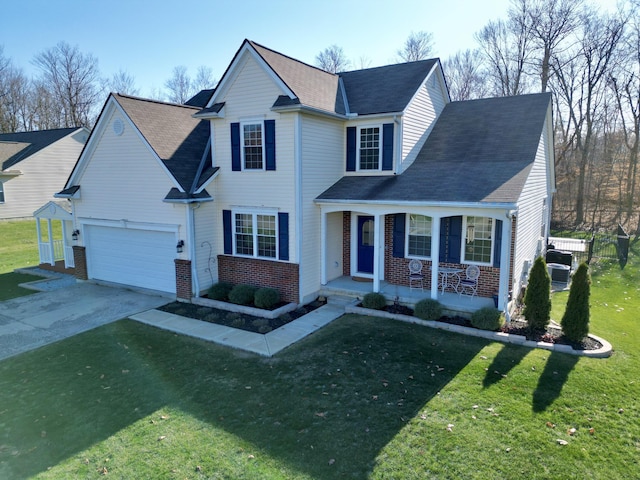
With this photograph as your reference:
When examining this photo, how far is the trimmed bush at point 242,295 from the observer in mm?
12758

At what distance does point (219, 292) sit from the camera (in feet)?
43.8

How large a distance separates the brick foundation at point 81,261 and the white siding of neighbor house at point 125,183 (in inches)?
48.9

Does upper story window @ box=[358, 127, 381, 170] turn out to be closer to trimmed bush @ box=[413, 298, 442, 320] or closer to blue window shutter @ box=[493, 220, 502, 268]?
blue window shutter @ box=[493, 220, 502, 268]

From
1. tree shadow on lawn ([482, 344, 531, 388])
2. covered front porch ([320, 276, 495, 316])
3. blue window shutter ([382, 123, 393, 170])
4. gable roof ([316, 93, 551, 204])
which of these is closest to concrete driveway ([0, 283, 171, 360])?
covered front porch ([320, 276, 495, 316])

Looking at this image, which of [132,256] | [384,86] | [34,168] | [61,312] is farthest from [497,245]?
[34,168]

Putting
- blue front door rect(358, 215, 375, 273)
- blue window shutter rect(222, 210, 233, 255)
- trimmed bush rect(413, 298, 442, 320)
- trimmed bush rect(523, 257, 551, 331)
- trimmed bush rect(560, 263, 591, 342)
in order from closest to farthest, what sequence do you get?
trimmed bush rect(560, 263, 591, 342) < trimmed bush rect(523, 257, 551, 331) < trimmed bush rect(413, 298, 442, 320) < blue window shutter rect(222, 210, 233, 255) < blue front door rect(358, 215, 375, 273)

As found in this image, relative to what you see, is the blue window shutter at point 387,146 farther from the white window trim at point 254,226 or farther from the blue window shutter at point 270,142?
the white window trim at point 254,226

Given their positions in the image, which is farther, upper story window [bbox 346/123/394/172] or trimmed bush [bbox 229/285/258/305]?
upper story window [bbox 346/123/394/172]

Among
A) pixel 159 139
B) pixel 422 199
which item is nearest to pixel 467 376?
pixel 422 199

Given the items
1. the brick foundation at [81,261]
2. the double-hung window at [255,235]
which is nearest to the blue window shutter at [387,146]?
the double-hung window at [255,235]

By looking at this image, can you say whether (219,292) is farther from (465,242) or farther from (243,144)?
(465,242)

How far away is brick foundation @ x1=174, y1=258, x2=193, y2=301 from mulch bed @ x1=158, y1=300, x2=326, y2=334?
0.32m

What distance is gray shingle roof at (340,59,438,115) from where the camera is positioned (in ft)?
44.3

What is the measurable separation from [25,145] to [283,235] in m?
30.4
